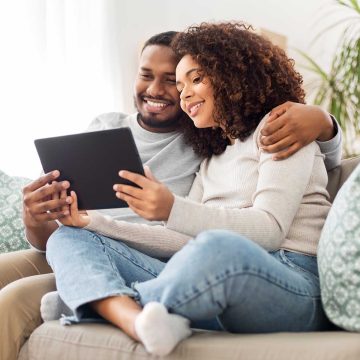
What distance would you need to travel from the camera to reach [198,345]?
39.3 inches

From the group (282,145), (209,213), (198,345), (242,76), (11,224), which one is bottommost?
(11,224)

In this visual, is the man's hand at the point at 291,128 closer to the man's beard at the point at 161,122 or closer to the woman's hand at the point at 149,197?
the woman's hand at the point at 149,197

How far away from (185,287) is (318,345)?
23 centimetres

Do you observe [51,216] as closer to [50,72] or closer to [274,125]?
[274,125]

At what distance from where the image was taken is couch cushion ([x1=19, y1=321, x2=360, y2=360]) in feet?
3.01

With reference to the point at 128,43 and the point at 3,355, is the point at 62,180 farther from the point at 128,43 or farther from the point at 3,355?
the point at 128,43

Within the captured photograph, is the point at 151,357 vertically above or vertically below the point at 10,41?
below

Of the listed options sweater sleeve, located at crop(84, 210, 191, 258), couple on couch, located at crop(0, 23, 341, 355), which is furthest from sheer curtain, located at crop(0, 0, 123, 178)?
sweater sleeve, located at crop(84, 210, 191, 258)

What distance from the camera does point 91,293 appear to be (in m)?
1.13

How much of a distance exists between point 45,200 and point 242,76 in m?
0.54

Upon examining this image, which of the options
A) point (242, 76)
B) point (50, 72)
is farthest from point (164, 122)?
point (50, 72)

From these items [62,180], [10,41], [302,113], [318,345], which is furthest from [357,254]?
[10,41]

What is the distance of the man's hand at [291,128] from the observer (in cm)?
130

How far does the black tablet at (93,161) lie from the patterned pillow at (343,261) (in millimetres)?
403
